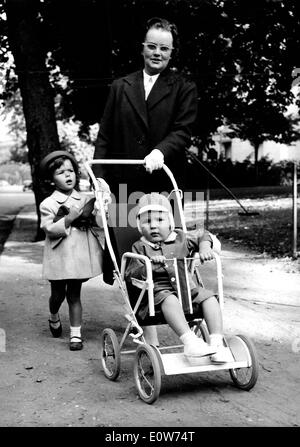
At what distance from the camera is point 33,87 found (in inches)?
527

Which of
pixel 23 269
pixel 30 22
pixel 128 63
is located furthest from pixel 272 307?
pixel 128 63

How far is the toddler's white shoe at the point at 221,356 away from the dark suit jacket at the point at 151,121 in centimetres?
151

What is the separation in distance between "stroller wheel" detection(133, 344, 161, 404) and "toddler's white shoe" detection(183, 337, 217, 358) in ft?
0.63

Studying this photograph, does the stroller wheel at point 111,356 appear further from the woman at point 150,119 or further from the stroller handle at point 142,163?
the stroller handle at point 142,163

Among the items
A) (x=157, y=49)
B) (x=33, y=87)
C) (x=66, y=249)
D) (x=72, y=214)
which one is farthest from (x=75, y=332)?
(x=33, y=87)

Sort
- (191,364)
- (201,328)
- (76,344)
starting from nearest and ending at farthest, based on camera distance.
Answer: (191,364), (201,328), (76,344)

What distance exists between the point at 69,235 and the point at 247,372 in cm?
176

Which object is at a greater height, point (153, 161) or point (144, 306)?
point (153, 161)

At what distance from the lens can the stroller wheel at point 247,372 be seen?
4.31 meters

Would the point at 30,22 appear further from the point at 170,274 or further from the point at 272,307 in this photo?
the point at 170,274

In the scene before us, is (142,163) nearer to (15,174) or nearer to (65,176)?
(65,176)

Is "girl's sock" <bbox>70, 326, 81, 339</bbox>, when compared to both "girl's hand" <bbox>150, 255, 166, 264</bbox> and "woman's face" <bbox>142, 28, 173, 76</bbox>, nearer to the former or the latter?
"girl's hand" <bbox>150, 255, 166, 264</bbox>

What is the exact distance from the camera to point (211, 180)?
107 ft

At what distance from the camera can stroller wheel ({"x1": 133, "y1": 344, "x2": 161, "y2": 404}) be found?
13.5 ft
